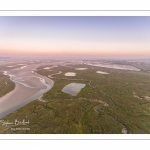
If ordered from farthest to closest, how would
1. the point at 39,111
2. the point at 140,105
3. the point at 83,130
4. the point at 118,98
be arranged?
the point at 118,98 < the point at 140,105 < the point at 39,111 < the point at 83,130

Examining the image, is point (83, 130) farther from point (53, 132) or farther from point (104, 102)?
point (104, 102)
